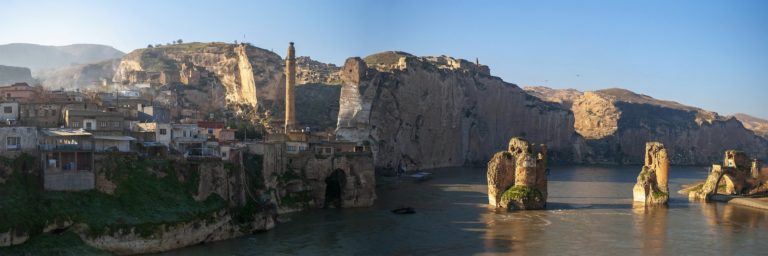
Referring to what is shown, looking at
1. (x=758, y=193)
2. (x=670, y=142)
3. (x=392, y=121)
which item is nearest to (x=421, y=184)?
(x=392, y=121)

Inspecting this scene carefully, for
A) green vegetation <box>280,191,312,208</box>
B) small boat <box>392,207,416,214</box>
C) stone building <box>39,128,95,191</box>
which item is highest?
stone building <box>39,128,95,191</box>

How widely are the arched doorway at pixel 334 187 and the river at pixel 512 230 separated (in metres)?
2.28

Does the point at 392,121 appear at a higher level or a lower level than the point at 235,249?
higher

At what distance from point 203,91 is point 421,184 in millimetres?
40677

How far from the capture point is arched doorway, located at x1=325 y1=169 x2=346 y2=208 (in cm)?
5881

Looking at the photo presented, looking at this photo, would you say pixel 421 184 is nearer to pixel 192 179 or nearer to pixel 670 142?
pixel 192 179

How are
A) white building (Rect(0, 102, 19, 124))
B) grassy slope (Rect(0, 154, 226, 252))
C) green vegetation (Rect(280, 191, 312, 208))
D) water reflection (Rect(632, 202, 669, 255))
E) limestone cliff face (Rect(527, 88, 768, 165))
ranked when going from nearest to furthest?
grassy slope (Rect(0, 154, 226, 252))
water reflection (Rect(632, 202, 669, 255))
white building (Rect(0, 102, 19, 124))
green vegetation (Rect(280, 191, 312, 208))
limestone cliff face (Rect(527, 88, 768, 165))

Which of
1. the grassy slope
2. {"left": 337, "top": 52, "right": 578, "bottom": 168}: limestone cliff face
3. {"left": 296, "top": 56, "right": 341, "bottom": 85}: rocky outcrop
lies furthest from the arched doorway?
{"left": 296, "top": 56, "right": 341, "bottom": 85}: rocky outcrop

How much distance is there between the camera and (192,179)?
143ft

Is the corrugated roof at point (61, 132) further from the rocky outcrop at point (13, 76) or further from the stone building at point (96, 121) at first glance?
the rocky outcrop at point (13, 76)

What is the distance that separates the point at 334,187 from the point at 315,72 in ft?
274

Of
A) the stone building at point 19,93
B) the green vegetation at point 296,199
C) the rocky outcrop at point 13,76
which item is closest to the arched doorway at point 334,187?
the green vegetation at point 296,199

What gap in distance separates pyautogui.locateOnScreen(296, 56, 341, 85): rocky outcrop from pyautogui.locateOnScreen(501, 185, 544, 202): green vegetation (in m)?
74.5

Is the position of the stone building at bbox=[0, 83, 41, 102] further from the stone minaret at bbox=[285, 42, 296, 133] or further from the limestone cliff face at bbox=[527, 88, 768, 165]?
the limestone cliff face at bbox=[527, 88, 768, 165]
